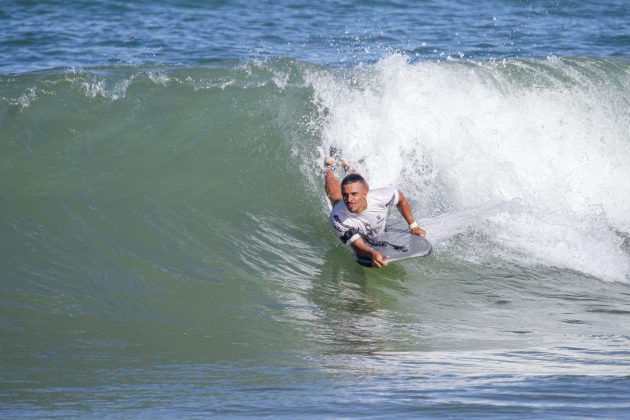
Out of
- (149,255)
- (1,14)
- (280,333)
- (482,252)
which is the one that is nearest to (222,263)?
(149,255)

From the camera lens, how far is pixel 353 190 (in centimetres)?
820

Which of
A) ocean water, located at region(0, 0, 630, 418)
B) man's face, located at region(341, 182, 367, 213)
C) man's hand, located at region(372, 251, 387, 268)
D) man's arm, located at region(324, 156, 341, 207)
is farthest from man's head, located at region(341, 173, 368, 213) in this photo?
man's arm, located at region(324, 156, 341, 207)

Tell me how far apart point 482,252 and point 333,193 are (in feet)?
5.77

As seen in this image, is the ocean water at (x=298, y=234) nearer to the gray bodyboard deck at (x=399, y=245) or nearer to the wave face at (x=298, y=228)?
the wave face at (x=298, y=228)

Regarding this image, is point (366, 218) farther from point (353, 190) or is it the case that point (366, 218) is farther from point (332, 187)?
point (332, 187)

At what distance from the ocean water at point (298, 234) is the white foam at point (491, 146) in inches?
1.4

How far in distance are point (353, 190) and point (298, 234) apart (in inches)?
70.3

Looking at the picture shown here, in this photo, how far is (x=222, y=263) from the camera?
341 inches

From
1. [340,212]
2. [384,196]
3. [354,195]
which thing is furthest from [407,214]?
[354,195]

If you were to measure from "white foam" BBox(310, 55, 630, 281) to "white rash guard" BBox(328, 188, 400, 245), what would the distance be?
138 cm

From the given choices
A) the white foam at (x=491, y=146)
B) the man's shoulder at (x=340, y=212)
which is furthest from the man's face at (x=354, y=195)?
the white foam at (x=491, y=146)

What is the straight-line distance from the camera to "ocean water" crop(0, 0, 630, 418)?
5523mm

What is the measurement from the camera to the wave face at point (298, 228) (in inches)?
241

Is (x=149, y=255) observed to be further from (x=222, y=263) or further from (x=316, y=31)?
(x=316, y=31)
